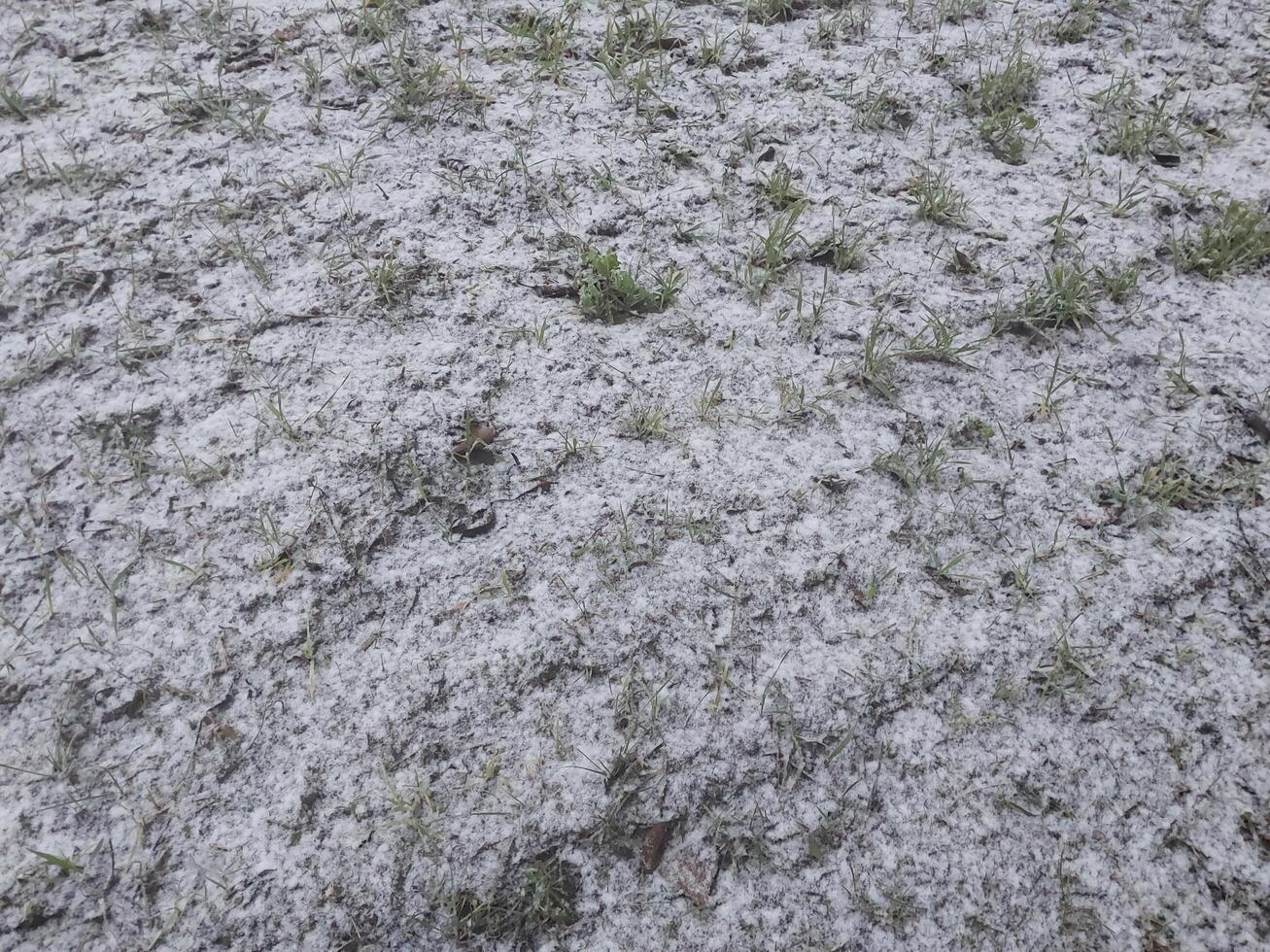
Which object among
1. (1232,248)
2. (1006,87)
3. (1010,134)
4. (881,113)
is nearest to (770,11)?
(881,113)

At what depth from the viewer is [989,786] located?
1836 millimetres

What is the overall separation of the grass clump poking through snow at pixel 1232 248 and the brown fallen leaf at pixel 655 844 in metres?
2.52

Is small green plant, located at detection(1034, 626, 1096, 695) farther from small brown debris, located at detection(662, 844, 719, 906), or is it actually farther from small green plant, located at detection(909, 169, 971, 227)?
small green plant, located at detection(909, 169, 971, 227)

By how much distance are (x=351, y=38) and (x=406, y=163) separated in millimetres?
845

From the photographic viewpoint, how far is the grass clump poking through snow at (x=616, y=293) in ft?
8.79

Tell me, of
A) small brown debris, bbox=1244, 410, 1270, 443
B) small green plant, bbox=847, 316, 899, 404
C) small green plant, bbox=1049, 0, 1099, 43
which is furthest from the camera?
small green plant, bbox=1049, 0, 1099, 43

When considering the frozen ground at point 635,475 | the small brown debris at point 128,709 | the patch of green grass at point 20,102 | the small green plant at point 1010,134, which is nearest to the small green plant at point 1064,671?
the frozen ground at point 635,475

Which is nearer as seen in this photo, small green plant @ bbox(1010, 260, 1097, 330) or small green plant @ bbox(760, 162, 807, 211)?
small green plant @ bbox(1010, 260, 1097, 330)

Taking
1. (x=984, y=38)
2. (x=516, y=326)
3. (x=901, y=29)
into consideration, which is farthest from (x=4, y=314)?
(x=984, y=38)

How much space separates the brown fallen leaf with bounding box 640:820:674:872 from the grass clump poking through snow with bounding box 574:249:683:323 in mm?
1595

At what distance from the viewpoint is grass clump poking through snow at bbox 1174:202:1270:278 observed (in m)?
2.68

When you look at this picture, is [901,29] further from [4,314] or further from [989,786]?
[4,314]

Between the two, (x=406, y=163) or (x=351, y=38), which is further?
(x=351, y=38)

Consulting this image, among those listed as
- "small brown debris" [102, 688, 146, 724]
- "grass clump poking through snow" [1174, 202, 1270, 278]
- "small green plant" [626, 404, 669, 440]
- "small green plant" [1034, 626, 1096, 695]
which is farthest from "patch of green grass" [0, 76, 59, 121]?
"grass clump poking through snow" [1174, 202, 1270, 278]
